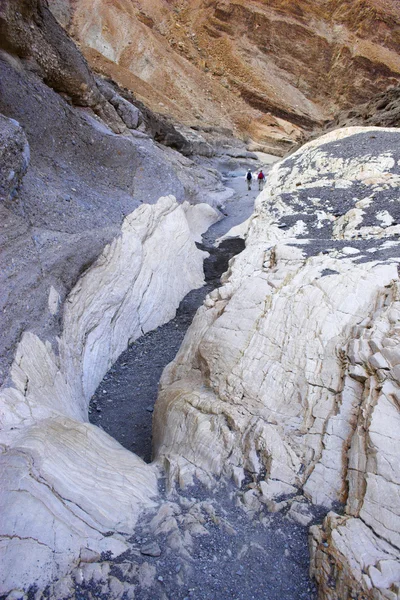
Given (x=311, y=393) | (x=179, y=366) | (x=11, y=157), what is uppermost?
(x=11, y=157)

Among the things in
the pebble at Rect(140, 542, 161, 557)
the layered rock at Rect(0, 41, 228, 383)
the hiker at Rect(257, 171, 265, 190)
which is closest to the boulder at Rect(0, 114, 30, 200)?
the layered rock at Rect(0, 41, 228, 383)

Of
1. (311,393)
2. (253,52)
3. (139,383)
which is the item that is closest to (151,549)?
(311,393)

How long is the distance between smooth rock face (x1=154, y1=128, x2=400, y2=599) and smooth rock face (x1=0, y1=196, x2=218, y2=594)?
741mm

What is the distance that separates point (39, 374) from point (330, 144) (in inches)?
437

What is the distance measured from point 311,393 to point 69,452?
8.68 feet

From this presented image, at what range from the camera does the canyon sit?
315 centimetres

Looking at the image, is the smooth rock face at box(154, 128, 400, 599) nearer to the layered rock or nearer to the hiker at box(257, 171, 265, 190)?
the layered rock

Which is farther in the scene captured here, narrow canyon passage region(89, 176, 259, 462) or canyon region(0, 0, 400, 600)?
narrow canyon passage region(89, 176, 259, 462)

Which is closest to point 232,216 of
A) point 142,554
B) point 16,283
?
point 16,283

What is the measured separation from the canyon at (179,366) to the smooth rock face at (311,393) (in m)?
0.02

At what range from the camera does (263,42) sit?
3897cm

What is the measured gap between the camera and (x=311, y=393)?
14.2 feet

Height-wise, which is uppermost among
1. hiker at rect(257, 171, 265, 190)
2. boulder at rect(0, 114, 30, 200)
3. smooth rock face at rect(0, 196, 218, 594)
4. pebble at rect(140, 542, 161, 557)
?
hiker at rect(257, 171, 265, 190)

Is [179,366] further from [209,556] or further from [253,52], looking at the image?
[253,52]
